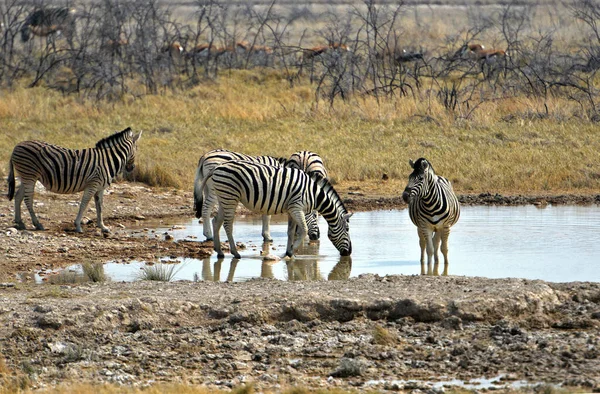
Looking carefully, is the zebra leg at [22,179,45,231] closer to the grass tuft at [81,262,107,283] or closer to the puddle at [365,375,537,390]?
the grass tuft at [81,262,107,283]

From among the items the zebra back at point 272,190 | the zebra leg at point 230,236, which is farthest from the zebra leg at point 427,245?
the zebra leg at point 230,236

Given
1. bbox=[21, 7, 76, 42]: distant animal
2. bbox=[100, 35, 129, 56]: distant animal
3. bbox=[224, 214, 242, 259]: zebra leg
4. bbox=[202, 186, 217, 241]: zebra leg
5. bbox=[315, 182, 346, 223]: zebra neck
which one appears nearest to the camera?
bbox=[224, 214, 242, 259]: zebra leg

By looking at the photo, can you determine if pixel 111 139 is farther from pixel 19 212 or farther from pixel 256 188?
pixel 256 188


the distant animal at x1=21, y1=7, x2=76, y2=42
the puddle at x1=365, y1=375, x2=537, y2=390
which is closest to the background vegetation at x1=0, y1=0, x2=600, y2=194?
the distant animal at x1=21, y1=7, x2=76, y2=42

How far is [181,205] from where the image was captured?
1564cm

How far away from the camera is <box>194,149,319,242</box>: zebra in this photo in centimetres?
1288

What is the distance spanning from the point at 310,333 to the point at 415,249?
4.99 m

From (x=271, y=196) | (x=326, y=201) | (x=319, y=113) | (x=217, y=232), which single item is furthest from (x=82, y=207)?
(x=319, y=113)

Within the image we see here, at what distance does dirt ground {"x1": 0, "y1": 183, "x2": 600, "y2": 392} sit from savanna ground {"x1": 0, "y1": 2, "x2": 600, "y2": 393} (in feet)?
0.06

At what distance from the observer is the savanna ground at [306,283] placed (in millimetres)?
6730

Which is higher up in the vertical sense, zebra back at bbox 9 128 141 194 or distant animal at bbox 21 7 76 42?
distant animal at bbox 21 7 76 42

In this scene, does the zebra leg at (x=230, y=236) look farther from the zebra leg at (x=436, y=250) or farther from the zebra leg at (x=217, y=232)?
the zebra leg at (x=436, y=250)

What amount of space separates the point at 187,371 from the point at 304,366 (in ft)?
2.69

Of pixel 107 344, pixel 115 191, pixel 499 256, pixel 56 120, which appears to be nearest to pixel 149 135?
pixel 56 120
